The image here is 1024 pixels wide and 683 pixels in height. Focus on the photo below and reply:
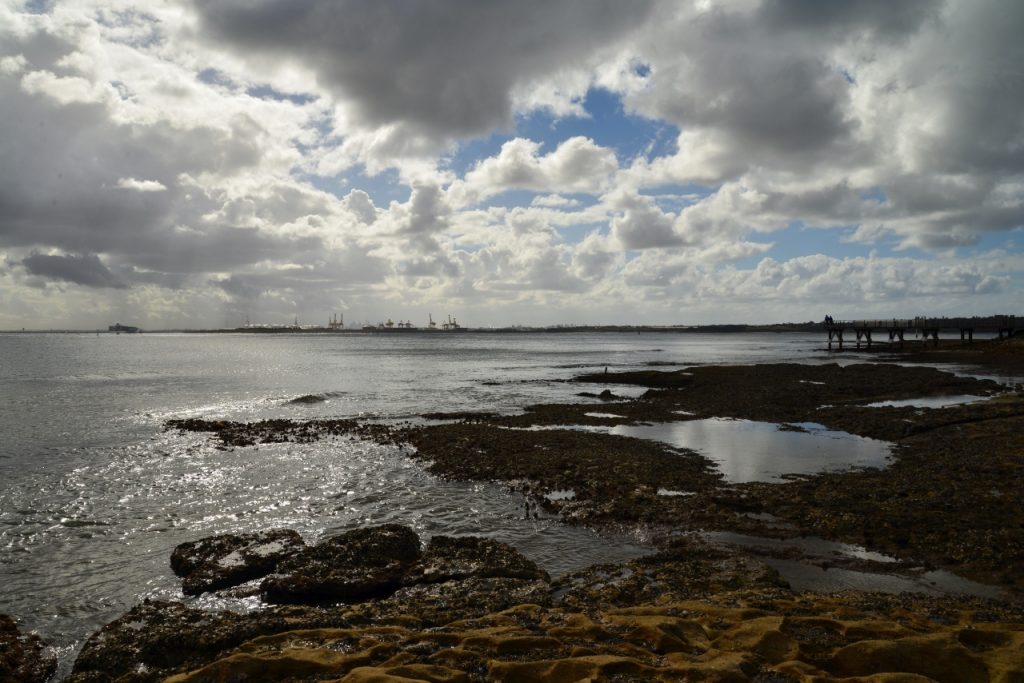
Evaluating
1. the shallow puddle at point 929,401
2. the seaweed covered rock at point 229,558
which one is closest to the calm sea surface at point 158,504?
the seaweed covered rock at point 229,558

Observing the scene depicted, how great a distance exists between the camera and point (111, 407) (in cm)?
3931

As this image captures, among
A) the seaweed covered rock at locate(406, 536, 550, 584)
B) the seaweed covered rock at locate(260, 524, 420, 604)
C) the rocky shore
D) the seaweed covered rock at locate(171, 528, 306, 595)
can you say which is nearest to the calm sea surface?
the seaweed covered rock at locate(171, 528, 306, 595)

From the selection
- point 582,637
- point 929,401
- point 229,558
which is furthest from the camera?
point 929,401

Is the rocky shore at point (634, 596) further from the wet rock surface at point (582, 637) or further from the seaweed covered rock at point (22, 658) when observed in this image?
the seaweed covered rock at point (22, 658)

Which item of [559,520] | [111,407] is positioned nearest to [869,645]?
[559,520]

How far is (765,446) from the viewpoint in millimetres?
23641

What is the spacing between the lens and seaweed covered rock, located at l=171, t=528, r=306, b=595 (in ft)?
35.8

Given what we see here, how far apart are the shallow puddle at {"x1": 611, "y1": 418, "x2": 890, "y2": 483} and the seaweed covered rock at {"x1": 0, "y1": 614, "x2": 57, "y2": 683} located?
678 inches

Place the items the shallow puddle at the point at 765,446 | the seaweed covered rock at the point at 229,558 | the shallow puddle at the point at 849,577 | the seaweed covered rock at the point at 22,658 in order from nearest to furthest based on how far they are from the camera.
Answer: the seaweed covered rock at the point at 22,658 < the shallow puddle at the point at 849,577 < the seaweed covered rock at the point at 229,558 < the shallow puddle at the point at 765,446

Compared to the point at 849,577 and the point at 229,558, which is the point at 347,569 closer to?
the point at 229,558

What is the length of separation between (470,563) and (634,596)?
342 cm

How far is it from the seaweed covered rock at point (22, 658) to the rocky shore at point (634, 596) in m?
0.69

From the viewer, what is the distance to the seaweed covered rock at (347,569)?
10.2 metres

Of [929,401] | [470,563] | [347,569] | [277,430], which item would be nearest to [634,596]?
[470,563]
